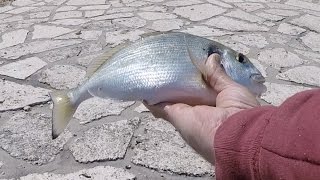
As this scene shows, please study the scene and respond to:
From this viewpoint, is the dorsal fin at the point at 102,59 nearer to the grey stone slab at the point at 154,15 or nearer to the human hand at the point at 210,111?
the human hand at the point at 210,111

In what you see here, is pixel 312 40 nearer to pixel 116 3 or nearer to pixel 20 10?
pixel 116 3

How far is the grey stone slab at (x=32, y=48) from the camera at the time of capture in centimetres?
418

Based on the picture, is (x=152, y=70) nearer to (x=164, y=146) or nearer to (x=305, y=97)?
(x=305, y=97)

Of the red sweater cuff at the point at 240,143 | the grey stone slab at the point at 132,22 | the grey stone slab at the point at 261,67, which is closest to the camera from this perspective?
the red sweater cuff at the point at 240,143

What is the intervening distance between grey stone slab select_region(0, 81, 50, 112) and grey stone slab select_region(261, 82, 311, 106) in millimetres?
1445

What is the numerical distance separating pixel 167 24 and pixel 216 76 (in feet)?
11.0

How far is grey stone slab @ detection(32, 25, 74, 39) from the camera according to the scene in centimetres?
475

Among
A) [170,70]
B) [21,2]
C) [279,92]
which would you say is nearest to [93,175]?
[170,70]

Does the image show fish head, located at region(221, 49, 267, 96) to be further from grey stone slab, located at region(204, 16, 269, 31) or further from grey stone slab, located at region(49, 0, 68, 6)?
grey stone slab, located at region(49, 0, 68, 6)

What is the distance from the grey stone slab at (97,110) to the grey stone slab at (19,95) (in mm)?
287

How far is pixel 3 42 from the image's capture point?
4.57 meters

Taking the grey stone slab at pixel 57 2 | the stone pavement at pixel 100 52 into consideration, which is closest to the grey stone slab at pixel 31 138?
the stone pavement at pixel 100 52

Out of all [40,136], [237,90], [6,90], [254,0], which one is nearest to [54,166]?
[40,136]

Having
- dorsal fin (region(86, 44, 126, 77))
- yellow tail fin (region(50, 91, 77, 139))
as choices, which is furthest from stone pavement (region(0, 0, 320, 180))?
dorsal fin (region(86, 44, 126, 77))
